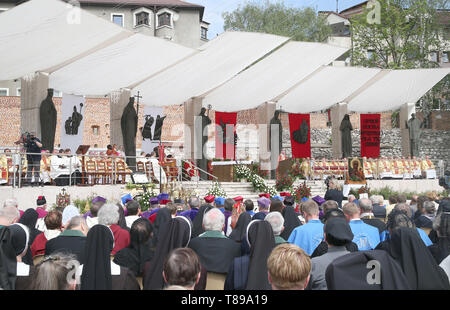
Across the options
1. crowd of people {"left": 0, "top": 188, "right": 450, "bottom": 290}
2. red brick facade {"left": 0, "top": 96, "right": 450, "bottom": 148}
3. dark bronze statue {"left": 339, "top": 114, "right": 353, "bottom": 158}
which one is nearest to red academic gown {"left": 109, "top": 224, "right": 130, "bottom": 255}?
crowd of people {"left": 0, "top": 188, "right": 450, "bottom": 290}

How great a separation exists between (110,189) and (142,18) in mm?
30137

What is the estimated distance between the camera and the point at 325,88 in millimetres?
25656

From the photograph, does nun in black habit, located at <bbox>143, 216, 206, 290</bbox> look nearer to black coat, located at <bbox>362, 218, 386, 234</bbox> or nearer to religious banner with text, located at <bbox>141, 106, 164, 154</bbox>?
black coat, located at <bbox>362, 218, 386, 234</bbox>

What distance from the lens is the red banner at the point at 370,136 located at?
2438cm

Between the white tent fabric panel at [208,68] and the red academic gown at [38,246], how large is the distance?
14739mm

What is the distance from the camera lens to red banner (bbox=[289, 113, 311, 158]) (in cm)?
2378

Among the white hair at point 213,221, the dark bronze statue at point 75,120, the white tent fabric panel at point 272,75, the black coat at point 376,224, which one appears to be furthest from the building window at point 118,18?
the white hair at point 213,221

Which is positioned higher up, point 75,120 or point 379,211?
point 75,120

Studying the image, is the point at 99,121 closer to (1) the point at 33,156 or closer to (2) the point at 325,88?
(2) the point at 325,88

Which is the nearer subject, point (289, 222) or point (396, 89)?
point (289, 222)

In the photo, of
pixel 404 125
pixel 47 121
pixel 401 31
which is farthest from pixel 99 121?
pixel 401 31
